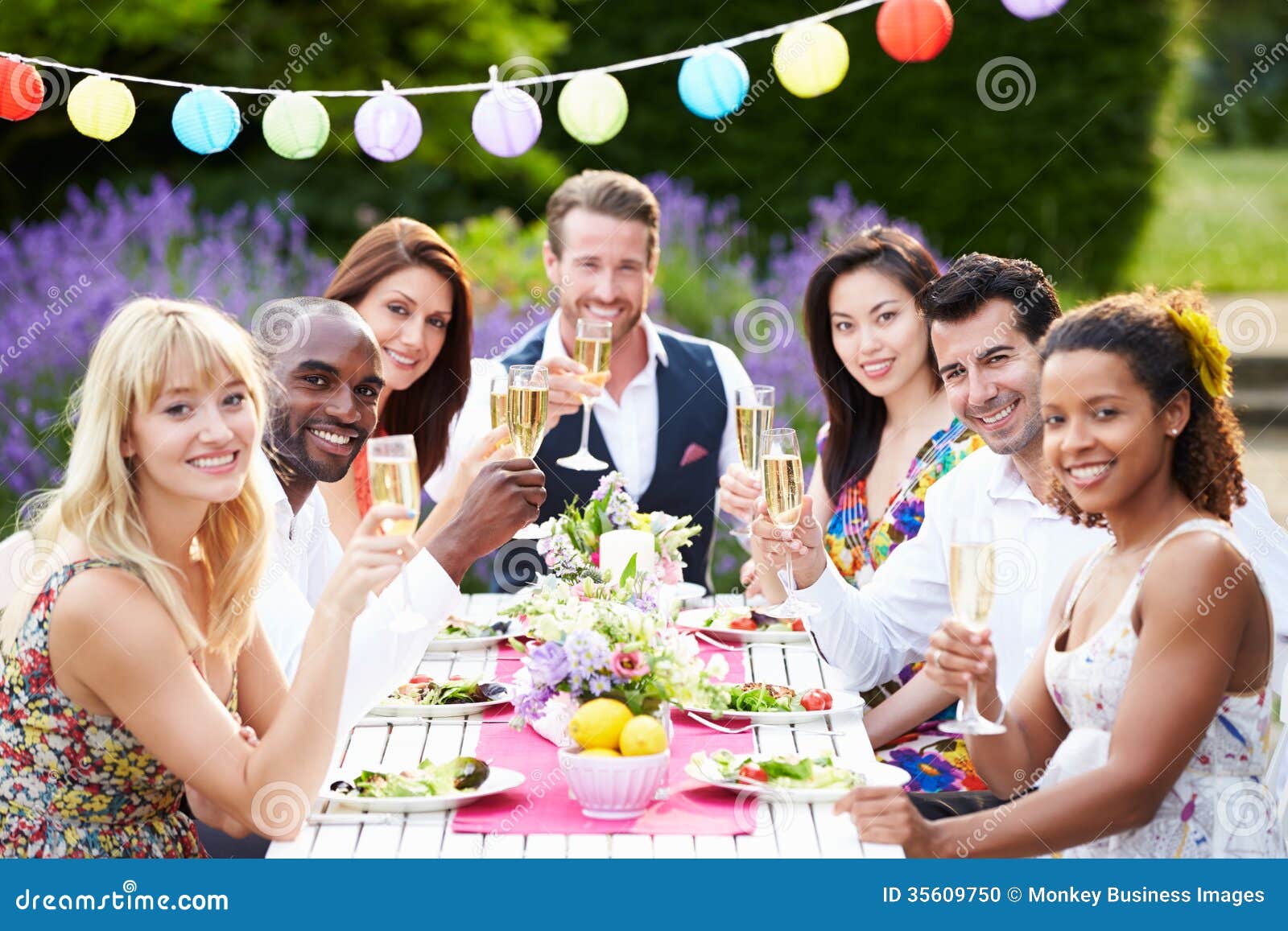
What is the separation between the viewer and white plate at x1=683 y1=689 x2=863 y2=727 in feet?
9.15

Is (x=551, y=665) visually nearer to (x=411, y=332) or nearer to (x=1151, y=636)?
(x=1151, y=636)

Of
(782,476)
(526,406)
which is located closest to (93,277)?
(526,406)

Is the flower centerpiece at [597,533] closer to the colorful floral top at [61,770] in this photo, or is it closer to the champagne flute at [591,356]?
the champagne flute at [591,356]

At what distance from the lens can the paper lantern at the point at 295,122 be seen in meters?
3.52

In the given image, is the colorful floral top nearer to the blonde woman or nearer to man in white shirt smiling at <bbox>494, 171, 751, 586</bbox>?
the blonde woman

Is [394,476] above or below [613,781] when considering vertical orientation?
above

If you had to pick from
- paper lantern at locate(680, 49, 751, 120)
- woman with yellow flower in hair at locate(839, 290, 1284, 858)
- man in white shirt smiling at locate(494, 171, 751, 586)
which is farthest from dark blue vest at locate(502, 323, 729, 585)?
woman with yellow flower in hair at locate(839, 290, 1284, 858)

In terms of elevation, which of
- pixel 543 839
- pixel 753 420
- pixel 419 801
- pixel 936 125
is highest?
pixel 936 125

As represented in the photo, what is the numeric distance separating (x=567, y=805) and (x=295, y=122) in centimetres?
193

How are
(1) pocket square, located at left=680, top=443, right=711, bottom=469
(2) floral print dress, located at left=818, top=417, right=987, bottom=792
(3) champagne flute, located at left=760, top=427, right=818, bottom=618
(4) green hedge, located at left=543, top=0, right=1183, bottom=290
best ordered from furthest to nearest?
(4) green hedge, located at left=543, top=0, right=1183, bottom=290 < (1) pocket square, located at left=680, top=443, right=711, bottom=469 < (2) floral print dress, located at left=818, top=417, right=987, bottom=792 < (3) champagne flute, located at left=760, top=427, right=818, bottom=618

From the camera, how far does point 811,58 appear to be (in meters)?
3.30

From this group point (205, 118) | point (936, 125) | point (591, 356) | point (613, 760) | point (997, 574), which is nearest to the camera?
point (613, 760)

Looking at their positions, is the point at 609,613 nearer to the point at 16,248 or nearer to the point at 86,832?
the point at 86,832

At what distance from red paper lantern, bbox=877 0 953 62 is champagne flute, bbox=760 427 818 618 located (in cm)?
95
